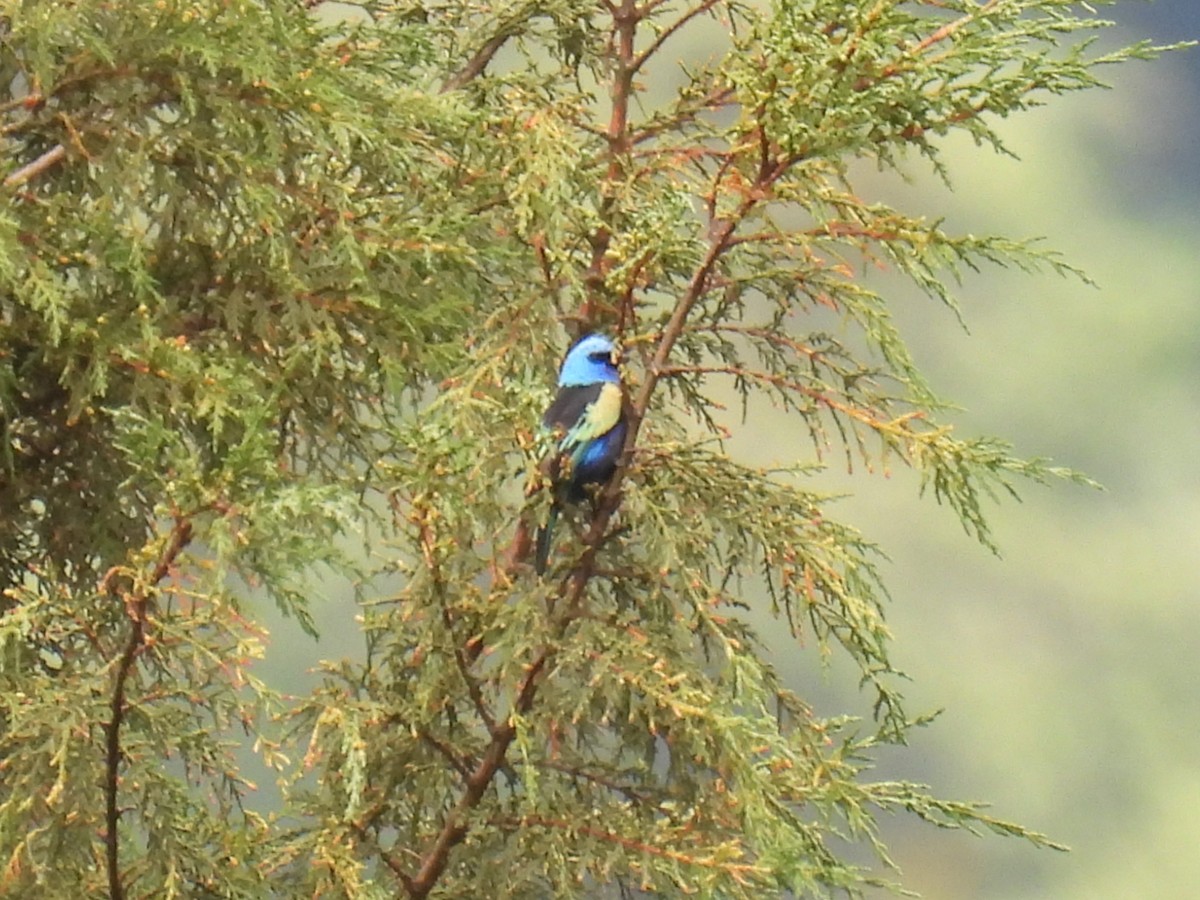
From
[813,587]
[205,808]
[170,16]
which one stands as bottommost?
[205,808]

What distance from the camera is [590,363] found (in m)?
4.01

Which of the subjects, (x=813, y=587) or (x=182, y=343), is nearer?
(x=813, y=587)

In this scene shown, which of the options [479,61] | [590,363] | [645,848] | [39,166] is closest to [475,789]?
[645,848]

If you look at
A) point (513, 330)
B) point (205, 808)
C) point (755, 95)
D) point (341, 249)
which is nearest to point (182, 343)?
point (341, 249)

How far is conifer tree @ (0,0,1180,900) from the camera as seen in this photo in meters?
3.26

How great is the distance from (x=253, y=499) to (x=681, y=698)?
112cm

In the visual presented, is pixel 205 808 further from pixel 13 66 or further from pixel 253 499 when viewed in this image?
pixel 13 66

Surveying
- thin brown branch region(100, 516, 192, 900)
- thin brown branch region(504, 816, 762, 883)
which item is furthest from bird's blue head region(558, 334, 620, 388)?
thin brown branch region(100, 516, 192, 900)

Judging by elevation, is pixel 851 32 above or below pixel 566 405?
above

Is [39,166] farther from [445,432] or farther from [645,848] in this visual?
[645,848]

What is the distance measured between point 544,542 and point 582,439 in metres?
0.29

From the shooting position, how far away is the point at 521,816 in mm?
3857

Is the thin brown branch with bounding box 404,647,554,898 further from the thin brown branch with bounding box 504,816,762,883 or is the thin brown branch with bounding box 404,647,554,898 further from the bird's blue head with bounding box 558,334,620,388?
the bird's blue head with bounding box 558,334,620,388

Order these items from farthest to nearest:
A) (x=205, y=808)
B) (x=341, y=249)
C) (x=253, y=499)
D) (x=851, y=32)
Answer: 1. (x=341, y=249)
2. (x=205, y=808)
3. (x=851, y=32)
4. (x=253, y=499)
